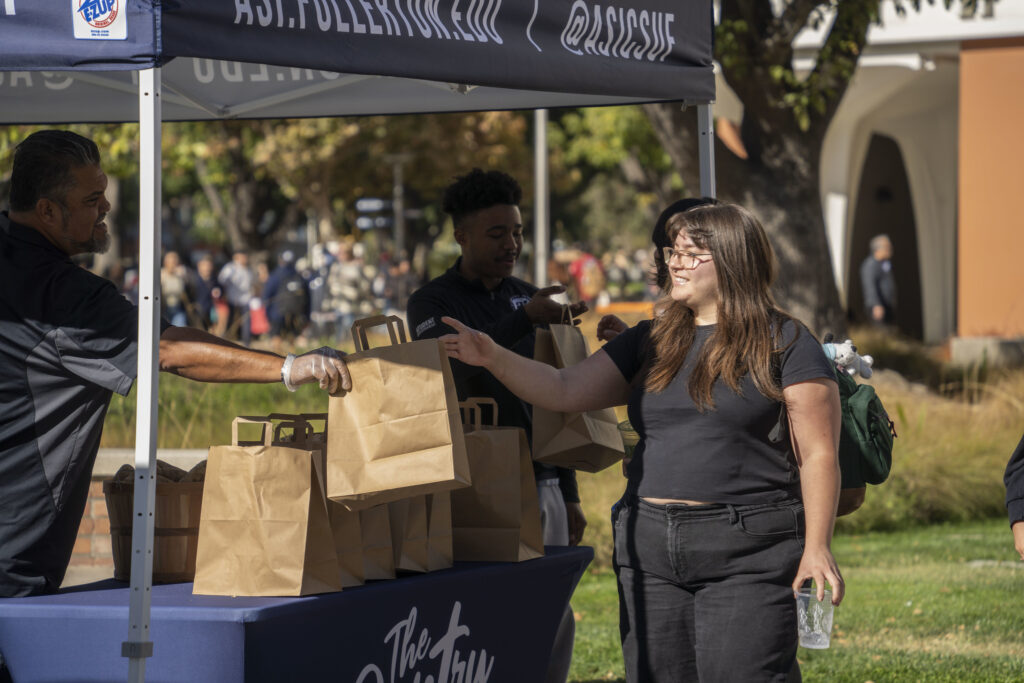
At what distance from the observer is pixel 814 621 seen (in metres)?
6.29

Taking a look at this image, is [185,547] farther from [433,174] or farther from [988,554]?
[433,174]

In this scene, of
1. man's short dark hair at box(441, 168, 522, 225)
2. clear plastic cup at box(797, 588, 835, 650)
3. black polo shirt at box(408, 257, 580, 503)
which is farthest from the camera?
clear plastic cup at box(797, 588, 835, 650)

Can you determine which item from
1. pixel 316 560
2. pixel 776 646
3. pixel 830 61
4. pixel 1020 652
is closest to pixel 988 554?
pixel 1020 652

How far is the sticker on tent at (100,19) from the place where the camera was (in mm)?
2965

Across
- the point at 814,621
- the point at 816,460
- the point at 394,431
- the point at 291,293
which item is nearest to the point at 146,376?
the point at 394,431

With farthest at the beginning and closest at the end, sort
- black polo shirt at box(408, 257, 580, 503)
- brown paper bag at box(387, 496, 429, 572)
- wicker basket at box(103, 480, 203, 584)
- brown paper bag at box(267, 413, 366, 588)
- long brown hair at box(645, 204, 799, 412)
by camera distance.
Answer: black polo shirt at box(408, 257, 580, 503), brown paper bag at box(387, 496, 429, 572), wicker basket at box(103, 480, 203, 584), brown paper bag at box(267, 413, 366, 588), long brown hair at box(645, 204, 799, 412)

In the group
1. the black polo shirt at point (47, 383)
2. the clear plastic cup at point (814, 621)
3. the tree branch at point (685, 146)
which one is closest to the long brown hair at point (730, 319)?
the black polo shirt at point (47, 383)

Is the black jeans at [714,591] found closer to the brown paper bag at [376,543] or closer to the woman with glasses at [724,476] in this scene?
the woman with glasses at [724,476]

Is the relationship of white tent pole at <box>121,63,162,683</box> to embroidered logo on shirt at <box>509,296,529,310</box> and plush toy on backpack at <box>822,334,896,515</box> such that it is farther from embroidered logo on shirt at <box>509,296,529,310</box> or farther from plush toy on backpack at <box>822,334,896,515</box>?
plush toy on backpack at <box>822,334,896,515</box>

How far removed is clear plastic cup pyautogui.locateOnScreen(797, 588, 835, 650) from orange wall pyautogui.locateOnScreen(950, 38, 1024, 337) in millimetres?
11437

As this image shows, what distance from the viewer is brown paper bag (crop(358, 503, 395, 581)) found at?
12.1 feet

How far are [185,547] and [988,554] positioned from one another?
6382 mm

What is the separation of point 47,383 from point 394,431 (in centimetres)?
88

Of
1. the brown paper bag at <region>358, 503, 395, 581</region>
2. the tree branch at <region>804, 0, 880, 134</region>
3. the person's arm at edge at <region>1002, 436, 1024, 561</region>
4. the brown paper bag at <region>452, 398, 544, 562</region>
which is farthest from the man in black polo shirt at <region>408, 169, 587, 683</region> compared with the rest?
the tree branch at <region>804, 0, 880, 134</region>
